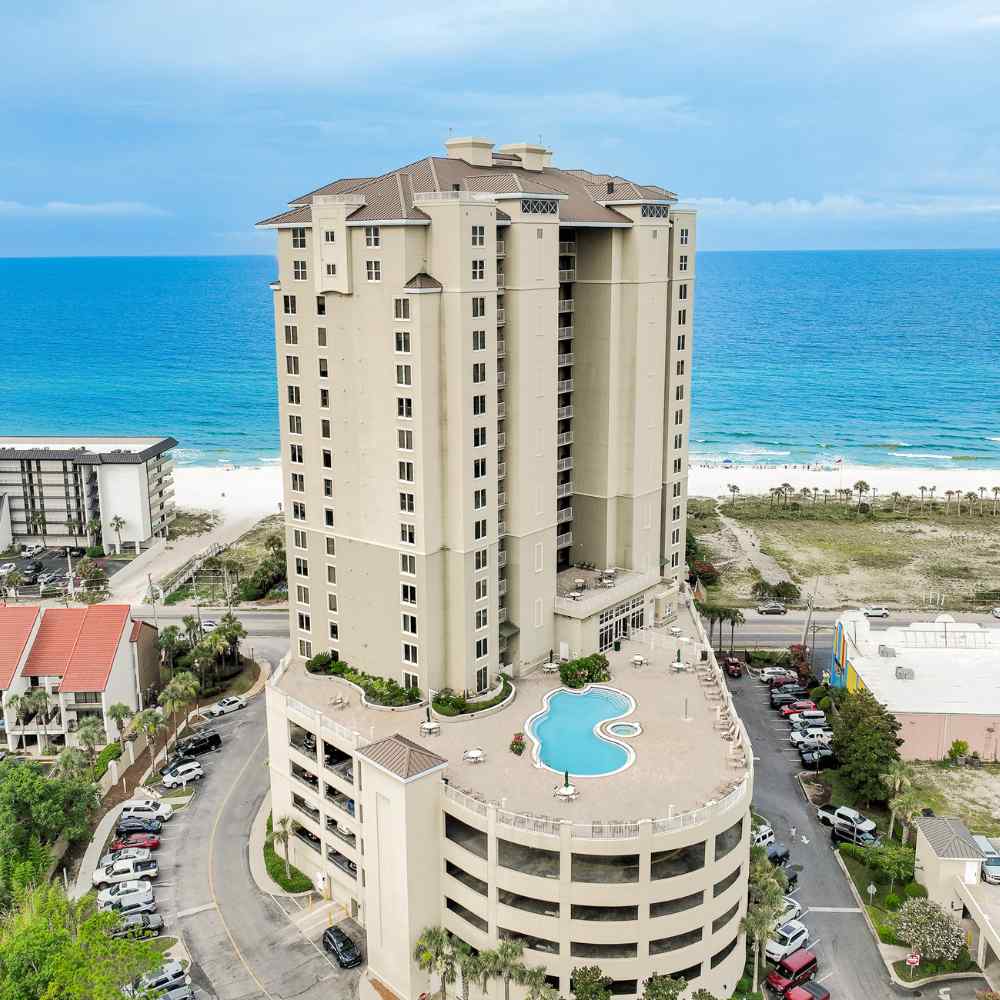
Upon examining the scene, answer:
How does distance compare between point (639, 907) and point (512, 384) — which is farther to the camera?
point (512, 384)

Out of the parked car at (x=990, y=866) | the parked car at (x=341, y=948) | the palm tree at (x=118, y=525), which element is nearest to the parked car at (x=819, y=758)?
the parked car at (x=990, y=866)

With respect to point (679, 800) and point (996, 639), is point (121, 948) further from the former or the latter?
point (996, 639)

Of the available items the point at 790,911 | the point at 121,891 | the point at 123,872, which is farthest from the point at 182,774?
the point at 790,911

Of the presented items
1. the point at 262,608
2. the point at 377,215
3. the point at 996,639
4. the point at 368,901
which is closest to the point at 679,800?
the point at 368,901

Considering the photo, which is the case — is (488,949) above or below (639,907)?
below

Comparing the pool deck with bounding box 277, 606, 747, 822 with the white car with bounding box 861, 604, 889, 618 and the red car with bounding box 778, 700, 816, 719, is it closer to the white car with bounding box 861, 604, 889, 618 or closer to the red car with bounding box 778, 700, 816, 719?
the red car with bounding box 778, 700, 816, 719

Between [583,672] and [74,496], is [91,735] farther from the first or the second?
[74,496]
